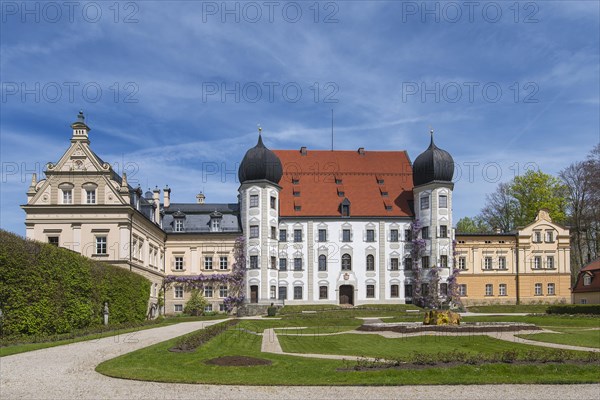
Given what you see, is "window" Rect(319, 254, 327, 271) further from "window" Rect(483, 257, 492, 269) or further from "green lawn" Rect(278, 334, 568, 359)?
"green lawn" Rect(278, 334, 568, 359)

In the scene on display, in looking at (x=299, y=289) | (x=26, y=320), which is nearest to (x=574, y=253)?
(x=299, y=289)

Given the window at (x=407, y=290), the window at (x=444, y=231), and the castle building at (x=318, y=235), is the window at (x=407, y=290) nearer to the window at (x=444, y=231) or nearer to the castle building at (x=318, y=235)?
the castle building at (x=318, y=235)

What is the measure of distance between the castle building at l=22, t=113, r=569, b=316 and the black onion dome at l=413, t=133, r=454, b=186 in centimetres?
9

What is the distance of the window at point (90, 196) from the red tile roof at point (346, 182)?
16040mm

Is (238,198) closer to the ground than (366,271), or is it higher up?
higher up

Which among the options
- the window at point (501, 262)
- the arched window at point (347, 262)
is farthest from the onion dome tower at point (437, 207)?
the window at point (501, 262)

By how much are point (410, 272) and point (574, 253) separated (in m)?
23.6

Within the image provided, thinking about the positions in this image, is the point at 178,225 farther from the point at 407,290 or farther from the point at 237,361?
the point at 237,361

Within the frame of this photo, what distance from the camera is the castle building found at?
50125mm

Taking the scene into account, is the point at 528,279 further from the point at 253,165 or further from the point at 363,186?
the point at 253,165

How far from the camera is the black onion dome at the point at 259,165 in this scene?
164ft

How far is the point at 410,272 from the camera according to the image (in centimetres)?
5222

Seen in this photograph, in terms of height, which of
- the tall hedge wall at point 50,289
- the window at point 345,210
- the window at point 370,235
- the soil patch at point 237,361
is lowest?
the soil patch at point 237,361

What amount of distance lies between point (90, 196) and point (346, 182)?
74.0 ft
